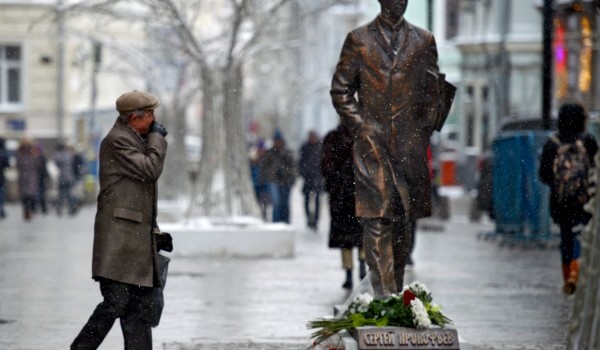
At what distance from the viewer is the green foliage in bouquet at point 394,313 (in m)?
8.04

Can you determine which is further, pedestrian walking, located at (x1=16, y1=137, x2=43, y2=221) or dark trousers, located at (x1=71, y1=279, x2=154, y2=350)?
pedestrian walking, located at (x1=16, y1=137, x2=43, y2=221)

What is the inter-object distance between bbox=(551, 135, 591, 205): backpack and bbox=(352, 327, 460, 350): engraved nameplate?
515 cm

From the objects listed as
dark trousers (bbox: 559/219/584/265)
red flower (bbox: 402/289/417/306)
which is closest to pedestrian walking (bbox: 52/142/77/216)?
dark trousers (bbox: 559/219/584/265)

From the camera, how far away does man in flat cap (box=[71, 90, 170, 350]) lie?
8453mm

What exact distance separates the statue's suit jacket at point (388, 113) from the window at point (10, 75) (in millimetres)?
37164

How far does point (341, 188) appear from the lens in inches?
543

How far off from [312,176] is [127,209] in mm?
16737

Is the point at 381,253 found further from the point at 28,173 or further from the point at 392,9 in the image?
the point at 28,173

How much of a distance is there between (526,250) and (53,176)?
67.9 feet

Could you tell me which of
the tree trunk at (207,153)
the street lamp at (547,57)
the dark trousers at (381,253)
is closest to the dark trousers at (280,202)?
the tree trunk at (207,153)

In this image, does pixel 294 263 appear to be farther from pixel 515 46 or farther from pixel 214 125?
pixel 515 46

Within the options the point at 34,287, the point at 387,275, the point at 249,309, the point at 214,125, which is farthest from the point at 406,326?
the point at 214,125

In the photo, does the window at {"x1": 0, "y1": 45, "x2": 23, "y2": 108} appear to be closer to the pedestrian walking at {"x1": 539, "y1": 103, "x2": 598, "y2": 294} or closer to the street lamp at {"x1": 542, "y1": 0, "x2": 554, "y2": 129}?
the street lamp at {"x1": 542, "y1": 0, "x2": 554, "y2": 129}

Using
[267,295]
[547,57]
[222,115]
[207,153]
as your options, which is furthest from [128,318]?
[547,57]
